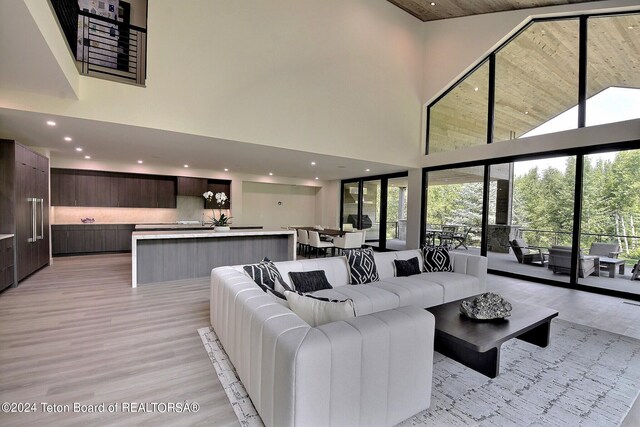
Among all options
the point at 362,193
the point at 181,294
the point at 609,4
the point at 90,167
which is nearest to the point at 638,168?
the point at 609,4

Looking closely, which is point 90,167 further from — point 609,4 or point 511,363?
point 609,4

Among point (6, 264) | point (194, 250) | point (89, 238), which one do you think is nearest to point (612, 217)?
point (194, 250)

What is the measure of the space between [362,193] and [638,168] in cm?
690

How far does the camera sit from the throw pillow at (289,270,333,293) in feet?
10.9

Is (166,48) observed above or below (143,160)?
above

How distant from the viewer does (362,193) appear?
34.4ft

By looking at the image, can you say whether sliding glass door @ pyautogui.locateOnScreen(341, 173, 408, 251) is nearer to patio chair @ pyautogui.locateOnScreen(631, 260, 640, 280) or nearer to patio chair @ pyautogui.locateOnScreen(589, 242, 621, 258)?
patio chair @ pyautogui.locateOnScreen(589, 242, 621, 258)

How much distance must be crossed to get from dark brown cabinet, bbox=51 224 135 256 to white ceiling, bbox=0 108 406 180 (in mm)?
1802

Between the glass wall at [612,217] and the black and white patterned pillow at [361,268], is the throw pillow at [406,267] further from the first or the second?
the glass wall at [612,217]

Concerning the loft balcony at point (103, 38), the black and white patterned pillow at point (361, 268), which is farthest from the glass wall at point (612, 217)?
the loft balcony at point (103, 38)

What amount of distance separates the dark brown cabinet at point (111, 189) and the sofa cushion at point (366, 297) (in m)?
7.56

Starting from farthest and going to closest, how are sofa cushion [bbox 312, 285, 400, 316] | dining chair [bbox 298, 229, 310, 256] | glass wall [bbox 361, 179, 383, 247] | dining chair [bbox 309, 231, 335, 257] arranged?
glass wall [bbox 361, 179, 383, 247]
dining chair [bbox 298, 229, 310, 256]
dining chair [bbox 309, 231, 335, 257]
sofa cushion [bbox 312, 285, 400, 316]

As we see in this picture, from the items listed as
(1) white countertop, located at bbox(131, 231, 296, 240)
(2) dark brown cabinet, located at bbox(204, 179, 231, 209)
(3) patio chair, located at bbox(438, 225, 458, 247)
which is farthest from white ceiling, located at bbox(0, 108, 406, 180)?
(3) patio chair, located at bbox(438, 225, 458, 247)

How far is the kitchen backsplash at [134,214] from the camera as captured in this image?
308 inches
